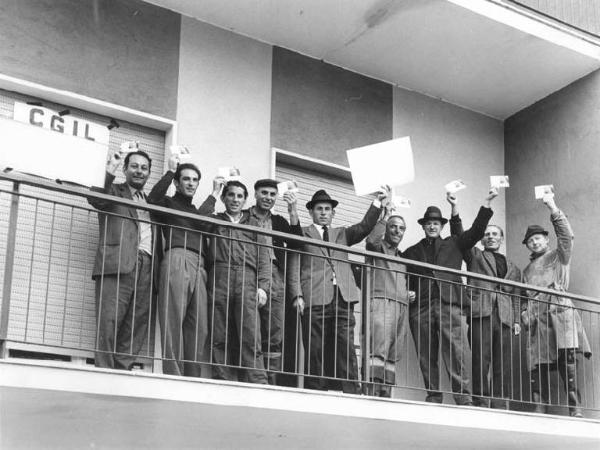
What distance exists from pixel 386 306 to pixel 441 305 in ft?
2.32

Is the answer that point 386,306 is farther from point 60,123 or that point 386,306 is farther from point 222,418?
point 60,123

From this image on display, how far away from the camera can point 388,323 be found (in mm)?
9664

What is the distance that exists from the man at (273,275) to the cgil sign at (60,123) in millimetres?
1603

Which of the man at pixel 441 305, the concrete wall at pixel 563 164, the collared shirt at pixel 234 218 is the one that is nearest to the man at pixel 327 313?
the collared shirt at pixel 234 218

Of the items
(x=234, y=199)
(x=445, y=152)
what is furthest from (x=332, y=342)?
(x=445, y=152)

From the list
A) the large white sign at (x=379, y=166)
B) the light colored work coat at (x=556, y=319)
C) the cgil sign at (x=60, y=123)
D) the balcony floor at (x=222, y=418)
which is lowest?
the balcony floor at (x=222, y=418)

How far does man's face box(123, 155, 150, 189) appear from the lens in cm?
902

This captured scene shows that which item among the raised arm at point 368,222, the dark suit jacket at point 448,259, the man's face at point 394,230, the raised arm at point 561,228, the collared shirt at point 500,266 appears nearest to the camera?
the raised arm at point 368,222

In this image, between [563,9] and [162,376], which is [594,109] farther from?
[162,376]

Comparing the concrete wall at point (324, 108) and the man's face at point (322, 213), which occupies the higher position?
the concrete wall at point (324, 108)

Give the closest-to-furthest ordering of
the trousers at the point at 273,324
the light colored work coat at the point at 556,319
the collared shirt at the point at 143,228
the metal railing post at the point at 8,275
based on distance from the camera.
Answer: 1. the metal railing post at the point at 8,275
2. the collared shirt at the point at 143,228
3. the trousers at the point at 273,324
4. the light colored work coat at the point at 556,319

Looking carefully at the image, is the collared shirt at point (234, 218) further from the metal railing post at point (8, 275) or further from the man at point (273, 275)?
the metal railing post at point (8, 275)

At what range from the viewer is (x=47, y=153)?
28.2 ft

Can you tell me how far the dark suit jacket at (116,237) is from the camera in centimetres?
826
